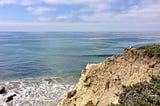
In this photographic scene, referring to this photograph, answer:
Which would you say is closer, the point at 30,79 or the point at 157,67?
the point at 157,67

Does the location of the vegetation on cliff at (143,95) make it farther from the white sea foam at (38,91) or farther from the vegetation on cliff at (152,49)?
the white sea foam at (38,91)

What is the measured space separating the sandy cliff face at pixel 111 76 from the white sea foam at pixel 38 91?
336 inches

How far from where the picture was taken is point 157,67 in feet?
43.2

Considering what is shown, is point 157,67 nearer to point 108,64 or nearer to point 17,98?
point 108,64

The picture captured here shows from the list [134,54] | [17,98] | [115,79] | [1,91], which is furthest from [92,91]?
[1,91]

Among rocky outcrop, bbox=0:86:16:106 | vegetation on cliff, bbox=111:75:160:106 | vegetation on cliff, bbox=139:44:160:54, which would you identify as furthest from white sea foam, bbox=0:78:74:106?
vegetation on cliff, bbox=111:75:160:106

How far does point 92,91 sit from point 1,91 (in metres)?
14.2

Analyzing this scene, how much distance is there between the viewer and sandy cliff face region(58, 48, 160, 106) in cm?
1303

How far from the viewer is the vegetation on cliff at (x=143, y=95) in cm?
832

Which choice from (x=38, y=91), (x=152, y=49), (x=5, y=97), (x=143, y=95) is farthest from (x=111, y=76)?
(x=38, y=91)

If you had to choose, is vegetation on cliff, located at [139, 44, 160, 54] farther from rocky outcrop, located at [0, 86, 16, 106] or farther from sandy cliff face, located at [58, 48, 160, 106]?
rocky outcrop, located at [0, 86, 16, 106]

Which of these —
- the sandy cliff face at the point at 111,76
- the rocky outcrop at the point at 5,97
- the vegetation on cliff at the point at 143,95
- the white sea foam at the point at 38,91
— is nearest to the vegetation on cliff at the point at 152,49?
the sandy cliff face at the point at 111,76

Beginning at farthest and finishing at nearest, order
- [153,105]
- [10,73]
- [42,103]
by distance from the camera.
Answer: [10,73], [42,103], [153,105]

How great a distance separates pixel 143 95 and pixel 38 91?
62.4 feet
